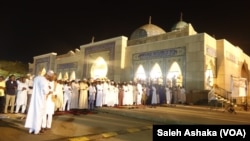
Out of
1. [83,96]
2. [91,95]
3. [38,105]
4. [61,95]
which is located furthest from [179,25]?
[38,105]

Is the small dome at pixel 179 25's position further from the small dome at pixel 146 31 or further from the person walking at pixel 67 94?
the person walking at pixel 67 94

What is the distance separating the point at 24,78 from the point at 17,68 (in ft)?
127

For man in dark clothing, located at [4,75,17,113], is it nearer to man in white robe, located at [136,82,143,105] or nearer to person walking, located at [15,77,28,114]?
person walking, located at [15,77,28,114]

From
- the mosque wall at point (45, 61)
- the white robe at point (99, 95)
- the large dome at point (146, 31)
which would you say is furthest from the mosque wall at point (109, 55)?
the white robe at point (99, 95)

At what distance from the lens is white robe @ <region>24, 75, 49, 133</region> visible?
5914 millimetres

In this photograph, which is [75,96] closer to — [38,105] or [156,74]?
[38,105]

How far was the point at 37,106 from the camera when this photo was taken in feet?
19.6

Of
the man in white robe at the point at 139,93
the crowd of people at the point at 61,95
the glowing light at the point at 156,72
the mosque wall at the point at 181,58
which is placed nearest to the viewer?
the crowd of people at the point at 61,95

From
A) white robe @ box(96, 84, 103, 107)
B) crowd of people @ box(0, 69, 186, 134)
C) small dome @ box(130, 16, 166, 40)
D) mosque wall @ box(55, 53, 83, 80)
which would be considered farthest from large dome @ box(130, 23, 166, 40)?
white robe @ box(96, 84, 103, 107)

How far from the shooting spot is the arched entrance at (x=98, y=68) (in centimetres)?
2544

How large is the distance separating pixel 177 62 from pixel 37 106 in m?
14.5

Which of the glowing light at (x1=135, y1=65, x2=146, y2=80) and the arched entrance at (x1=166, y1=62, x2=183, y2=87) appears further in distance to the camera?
the glowing light at (x1=135, y1=65, x2=146, y2=80)

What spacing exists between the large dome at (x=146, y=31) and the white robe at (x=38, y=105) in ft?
76.0

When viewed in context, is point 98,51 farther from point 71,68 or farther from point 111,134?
point 111,134
